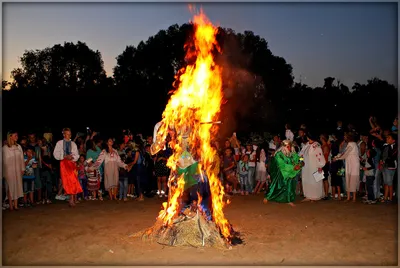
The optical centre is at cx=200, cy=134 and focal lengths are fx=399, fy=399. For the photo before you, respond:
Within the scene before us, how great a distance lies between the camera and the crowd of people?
428 inches

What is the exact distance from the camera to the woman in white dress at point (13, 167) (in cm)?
1007

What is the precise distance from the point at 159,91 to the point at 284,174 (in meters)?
16.2

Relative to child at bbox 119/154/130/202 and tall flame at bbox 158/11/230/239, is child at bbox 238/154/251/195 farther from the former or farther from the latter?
tall flame at bbox 158/11/230/239

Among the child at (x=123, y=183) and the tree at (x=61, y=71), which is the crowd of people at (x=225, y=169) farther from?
the tree at (x=61, y=71)

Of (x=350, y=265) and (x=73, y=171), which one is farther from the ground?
(x=73, y=171)

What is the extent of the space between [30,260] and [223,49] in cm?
1671

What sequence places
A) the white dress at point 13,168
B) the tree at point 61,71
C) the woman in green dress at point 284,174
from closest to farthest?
the white dress at point 13,168, the woman in green dress at point 284,174, the tree at point 61,71

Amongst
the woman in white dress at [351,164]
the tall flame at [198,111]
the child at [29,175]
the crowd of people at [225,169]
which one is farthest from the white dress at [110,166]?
the woman in white dress at [351,164]

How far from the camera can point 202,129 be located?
765cm

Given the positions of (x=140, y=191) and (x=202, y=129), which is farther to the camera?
(x=140, y=191)

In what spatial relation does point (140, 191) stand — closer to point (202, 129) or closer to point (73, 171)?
point (73, 171)

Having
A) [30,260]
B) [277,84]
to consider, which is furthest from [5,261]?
[277,84]

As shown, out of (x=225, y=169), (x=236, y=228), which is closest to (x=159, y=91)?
(x=225, y=169)

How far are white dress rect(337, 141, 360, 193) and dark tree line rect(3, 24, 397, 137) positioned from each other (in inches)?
396
